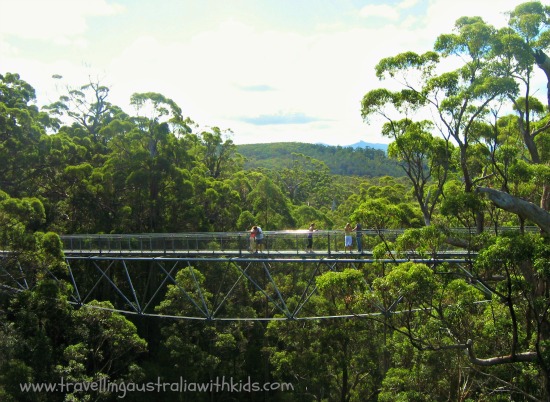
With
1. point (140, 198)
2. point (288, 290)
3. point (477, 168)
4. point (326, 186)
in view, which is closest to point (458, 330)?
point (477, 168)

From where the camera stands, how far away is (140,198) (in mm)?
24688

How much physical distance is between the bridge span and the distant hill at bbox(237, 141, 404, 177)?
7771 centimetres

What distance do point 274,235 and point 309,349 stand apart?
22.3 feet

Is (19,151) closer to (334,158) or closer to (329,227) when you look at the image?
(329,227)

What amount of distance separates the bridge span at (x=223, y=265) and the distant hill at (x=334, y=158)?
255ft

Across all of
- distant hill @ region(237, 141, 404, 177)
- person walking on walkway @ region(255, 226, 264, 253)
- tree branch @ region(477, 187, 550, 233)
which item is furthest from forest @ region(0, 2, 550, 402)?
distant hill @ region(237, 141, 404, 177)

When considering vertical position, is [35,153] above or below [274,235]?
above

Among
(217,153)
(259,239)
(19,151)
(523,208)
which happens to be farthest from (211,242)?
(217,153)

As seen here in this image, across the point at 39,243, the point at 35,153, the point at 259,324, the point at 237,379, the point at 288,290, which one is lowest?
the point at 237,379

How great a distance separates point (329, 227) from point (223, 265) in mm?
8217

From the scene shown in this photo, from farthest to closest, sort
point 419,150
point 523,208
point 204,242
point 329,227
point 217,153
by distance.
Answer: point 217,153 < point 329,227 < point 204,242 < point 419,150 < point 523,208

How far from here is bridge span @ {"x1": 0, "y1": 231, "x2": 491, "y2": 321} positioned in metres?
12.0

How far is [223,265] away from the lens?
2259cm

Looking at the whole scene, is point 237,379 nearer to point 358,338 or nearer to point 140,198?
point 358,338
